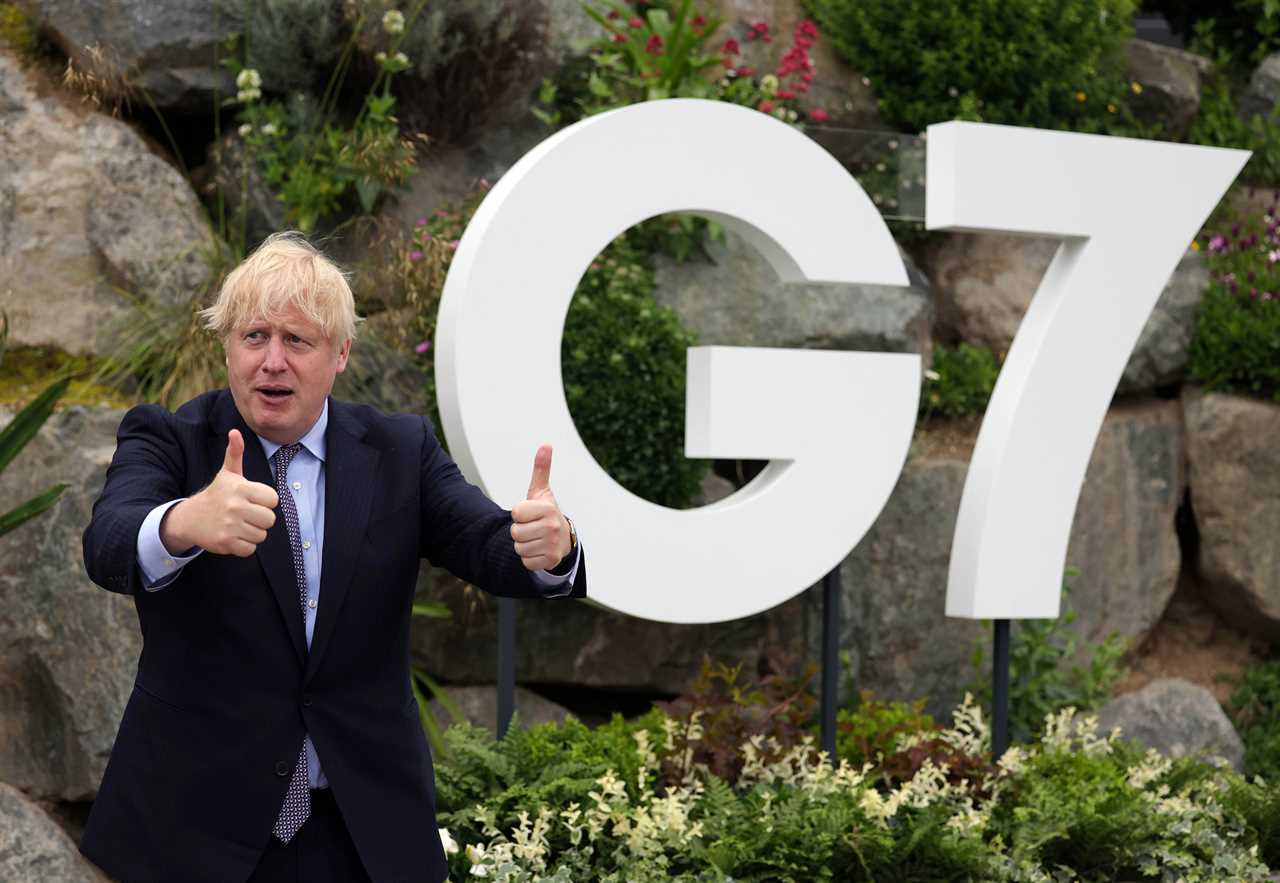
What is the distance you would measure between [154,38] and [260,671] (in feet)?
13.9

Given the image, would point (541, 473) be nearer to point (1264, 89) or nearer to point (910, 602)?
point (910, 602)

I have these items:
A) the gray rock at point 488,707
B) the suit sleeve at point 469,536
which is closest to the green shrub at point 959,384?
the gray rock at point 488,707

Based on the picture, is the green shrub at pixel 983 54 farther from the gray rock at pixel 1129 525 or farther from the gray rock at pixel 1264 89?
the gray rock at pixel 1129 525

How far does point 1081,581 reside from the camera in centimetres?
644

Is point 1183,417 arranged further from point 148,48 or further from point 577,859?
point 148,48

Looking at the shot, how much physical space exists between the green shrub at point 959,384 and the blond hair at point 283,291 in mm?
4528

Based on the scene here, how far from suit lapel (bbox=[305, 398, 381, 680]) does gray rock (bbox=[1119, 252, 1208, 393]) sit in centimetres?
507

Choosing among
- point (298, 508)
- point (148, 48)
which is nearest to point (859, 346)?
point (148, 48)

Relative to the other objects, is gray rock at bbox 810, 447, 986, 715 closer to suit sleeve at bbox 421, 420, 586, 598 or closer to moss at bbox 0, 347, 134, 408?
moss at bbox 0, 347, 134, 408

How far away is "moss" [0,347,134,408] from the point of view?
5.03 meters

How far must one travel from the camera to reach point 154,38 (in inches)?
224

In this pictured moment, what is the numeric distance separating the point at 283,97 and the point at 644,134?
214cm

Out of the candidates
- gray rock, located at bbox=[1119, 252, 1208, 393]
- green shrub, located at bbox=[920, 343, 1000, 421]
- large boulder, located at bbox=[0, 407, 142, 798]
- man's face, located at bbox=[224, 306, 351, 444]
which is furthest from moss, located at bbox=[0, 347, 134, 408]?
gray rock, located at bbox=[1119, 252, 1208, 393]

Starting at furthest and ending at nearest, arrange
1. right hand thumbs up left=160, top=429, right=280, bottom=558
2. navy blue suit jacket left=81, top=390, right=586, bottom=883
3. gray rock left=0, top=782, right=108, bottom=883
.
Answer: gray rock left=0, top=782, right=108, bottom=883 < navy blue suit jacket left=81, top=390, right=586, bottom=883 < right hand thumbs up left=160, top=429, right=280, bottom=558
